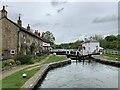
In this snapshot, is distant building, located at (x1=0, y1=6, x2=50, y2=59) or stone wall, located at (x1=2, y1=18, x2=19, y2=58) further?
stone wall, located at (x1=2, y1=18, x2=19, y2=58)

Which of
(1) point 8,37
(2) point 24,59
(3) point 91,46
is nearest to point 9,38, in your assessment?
(1) point 8,37

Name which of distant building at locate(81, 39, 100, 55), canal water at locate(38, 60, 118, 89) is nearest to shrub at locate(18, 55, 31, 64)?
canal water at locate(38, 60, 118, 89)

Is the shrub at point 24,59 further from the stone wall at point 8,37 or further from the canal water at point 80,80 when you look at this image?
the canal water at point 80,80

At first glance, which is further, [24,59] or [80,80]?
[24,59]

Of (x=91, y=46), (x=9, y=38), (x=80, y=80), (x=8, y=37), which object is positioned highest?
(x=8, y=37)

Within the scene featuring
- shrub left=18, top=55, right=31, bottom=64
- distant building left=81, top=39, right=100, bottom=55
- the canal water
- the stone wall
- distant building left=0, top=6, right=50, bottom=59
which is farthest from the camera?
distant building left=81, top=39, right=100, bottom=55

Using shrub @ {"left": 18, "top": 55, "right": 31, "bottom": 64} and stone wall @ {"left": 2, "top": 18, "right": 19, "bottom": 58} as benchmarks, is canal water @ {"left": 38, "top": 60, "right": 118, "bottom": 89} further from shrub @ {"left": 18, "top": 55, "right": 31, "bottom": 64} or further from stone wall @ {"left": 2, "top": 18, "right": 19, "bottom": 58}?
stone wall @ {"left": 2, "top": 18, "right": 19, "bottom": 58}

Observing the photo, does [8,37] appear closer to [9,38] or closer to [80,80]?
[9,38]

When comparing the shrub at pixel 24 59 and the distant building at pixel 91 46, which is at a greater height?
the distant building at pixel 91 46

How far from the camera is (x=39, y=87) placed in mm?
22922

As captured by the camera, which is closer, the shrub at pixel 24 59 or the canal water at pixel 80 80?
the canal water at pixel 80 80

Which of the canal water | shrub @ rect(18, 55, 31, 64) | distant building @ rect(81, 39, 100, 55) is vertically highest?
distant building @ rect(81, 39, 100, 55)

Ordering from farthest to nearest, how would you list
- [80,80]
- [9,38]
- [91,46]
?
[91,46], [9,38], [80,80]

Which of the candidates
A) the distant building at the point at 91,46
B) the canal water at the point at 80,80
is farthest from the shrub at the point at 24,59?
the distant building at the point at 91,46
